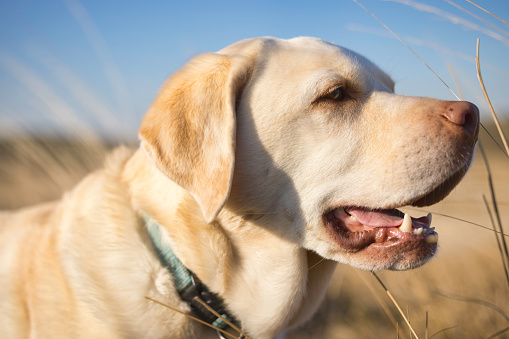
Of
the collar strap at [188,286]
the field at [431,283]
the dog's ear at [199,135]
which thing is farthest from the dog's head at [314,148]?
the field at [431,283]

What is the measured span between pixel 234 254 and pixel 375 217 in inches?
27.5

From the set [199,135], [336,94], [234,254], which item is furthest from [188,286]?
[336,94]

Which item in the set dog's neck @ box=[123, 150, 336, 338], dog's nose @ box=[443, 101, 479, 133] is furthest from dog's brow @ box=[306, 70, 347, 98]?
dog's neck @ box=[123, 150, 336, 338]

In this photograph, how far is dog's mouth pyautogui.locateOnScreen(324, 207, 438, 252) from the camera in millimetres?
1880

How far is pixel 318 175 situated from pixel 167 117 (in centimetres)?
72

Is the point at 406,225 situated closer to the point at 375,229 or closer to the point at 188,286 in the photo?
the point at 375,229

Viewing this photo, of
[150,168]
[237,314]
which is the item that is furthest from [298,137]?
[237,314]

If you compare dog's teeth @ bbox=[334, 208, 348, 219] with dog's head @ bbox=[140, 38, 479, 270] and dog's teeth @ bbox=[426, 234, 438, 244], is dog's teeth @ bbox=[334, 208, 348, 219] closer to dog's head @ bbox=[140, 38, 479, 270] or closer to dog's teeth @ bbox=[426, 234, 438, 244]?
dog's head @ bbox=[140, 38, 479, 270]

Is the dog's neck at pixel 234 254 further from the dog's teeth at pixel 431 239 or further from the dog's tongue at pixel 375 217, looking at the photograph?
the dog's teeth at pixel 431 239

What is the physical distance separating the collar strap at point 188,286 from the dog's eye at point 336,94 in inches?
40.2

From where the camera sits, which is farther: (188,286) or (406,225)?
(188,286)

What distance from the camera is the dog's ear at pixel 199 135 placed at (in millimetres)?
1787

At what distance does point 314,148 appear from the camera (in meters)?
1.92

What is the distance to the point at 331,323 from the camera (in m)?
3.64
